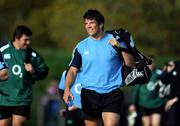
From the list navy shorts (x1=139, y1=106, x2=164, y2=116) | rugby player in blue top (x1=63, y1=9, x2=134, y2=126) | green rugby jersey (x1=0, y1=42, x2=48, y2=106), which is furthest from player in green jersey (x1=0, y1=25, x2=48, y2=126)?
navy shorts (x1=139, y1=106, x2=164, y2=116)

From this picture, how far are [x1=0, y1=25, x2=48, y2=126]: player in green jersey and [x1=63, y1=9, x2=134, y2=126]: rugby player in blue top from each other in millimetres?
1994

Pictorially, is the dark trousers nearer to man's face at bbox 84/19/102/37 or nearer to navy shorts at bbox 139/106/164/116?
navy shorts at bbox 139/106/164/116

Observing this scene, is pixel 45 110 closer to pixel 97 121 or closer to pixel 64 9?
pixel 97 121

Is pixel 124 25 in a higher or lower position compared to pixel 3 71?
higher

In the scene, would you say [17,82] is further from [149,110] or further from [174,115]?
[149,110]

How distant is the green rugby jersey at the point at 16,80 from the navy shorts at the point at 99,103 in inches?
81.7

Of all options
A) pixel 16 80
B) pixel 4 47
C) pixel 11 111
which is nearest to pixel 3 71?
pixel 16 80

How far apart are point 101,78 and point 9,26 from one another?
34949 mm

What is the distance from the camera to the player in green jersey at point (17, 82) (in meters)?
14.2

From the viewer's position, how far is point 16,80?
14.2 meters

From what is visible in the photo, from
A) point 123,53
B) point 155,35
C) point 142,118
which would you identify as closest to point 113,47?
point 123,53

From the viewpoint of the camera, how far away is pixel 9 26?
46.8 m

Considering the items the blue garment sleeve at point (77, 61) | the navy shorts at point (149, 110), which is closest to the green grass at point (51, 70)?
the navy shorts at point (149, 110)

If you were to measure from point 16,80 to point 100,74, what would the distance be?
2.42m
